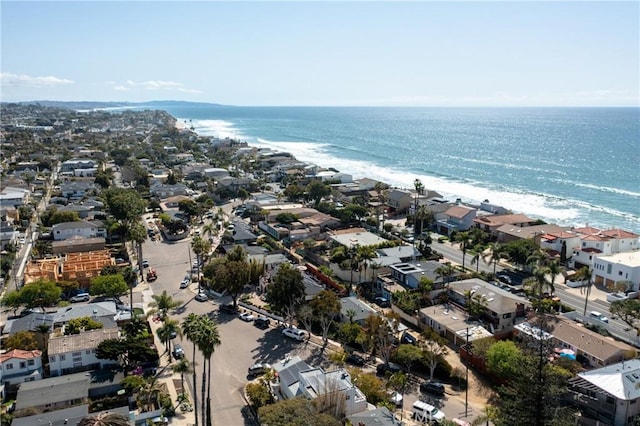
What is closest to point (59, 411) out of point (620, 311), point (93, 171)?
point (620, 311)

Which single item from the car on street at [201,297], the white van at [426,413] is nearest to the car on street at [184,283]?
the car on street at [201,297]

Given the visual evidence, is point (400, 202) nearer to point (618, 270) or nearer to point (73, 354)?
point (618, 270)

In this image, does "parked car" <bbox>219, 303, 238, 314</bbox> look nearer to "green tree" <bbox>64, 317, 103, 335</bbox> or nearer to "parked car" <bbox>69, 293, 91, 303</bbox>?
"green tree" <bbox>64, 317, 103, 335</bbox>

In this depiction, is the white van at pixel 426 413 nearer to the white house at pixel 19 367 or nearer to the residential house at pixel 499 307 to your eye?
the residential house at pixel 499 307

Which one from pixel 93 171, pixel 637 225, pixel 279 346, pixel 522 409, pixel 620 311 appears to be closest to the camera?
pixel 522 409

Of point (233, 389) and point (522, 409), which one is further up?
point (522, 409)

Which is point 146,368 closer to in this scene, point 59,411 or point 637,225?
point 59,411

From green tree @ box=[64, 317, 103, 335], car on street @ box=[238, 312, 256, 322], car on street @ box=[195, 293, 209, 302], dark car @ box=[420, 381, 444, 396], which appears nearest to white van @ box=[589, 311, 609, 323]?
dark car @ box=[420, 381, 444, 396]
